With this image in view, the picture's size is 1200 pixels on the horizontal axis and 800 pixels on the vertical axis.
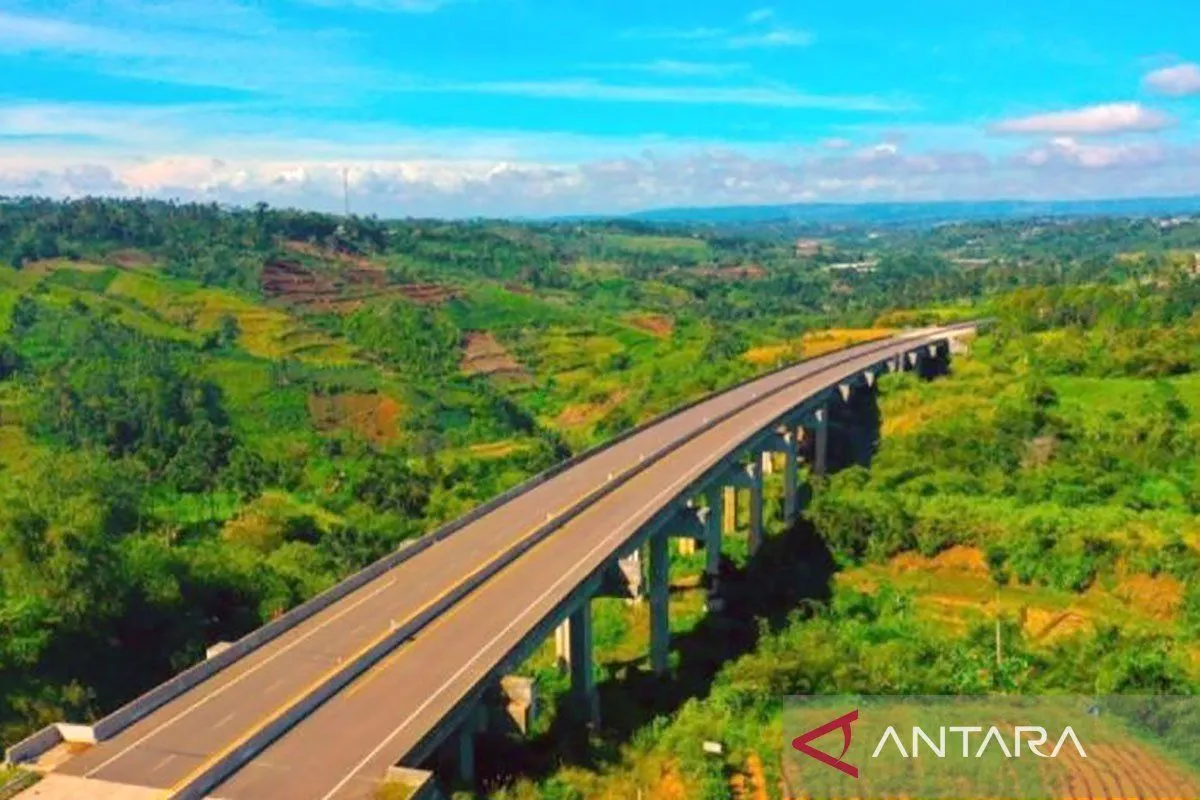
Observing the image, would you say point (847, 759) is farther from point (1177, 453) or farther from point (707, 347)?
point (707, 347)

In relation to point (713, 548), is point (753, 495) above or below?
above

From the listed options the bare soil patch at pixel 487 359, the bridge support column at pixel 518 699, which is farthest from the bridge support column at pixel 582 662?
the bare soil patch at pixel 487 359

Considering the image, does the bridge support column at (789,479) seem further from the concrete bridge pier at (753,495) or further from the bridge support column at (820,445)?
the bridge support column at (820,445)

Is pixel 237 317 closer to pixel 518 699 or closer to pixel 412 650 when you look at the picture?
pixel 412 650

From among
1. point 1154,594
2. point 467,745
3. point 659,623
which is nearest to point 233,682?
point 467,745

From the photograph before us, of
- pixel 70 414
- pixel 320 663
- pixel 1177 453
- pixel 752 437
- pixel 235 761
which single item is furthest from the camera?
pixel 70 414

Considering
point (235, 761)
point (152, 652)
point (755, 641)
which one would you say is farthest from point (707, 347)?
point (235, 761)

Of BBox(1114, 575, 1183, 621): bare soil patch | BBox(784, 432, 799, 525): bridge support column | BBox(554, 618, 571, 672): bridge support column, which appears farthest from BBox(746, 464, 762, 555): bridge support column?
BBox(554, 618, 571, 672): bridge support column
